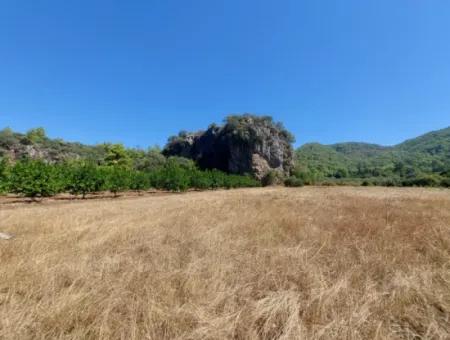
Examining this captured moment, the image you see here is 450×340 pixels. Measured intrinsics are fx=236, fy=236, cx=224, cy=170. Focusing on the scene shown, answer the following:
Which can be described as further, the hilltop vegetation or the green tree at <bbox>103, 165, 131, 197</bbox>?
the hilltop vegetation

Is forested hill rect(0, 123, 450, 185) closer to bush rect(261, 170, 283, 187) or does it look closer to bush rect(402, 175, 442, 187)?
bush rect(402, 175, 442, 187)

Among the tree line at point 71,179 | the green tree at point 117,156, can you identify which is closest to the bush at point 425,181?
the tree line at point 71,179

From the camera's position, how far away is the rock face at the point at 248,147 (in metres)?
80.4

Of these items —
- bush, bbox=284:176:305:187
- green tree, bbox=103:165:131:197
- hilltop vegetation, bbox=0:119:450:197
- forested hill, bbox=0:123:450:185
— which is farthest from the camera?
bush, bbox=284:176:305:187

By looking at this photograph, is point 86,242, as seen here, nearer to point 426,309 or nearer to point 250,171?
point 426,309

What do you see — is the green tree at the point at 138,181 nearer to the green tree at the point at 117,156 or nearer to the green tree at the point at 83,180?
the green tree at the point at 83,180

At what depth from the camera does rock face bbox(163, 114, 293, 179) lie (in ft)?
264

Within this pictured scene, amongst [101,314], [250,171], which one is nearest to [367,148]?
[250,171]

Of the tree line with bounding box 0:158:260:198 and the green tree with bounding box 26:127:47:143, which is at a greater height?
the green tree with bounding box 26:127:47:143

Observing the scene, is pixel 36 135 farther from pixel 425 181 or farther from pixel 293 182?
pixel 425 181

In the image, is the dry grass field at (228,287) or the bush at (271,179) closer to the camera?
the dry grass field at (228,287)

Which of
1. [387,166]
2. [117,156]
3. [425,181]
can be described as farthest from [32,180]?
[387,166]

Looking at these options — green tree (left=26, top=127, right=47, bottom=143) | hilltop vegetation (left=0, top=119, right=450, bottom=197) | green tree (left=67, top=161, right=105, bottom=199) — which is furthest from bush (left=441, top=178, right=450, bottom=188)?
green tree (left=26, top=127, right=47, bottom=143)

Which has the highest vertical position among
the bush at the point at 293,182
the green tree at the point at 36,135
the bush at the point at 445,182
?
the green tree at the point at 36,135
